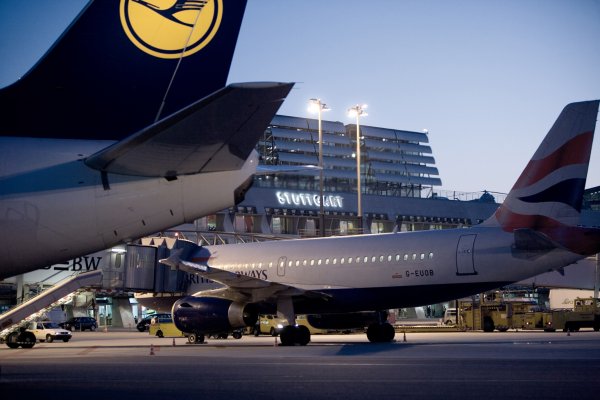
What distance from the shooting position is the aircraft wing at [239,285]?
→ 24234 millimetres

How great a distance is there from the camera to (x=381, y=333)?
2753cm

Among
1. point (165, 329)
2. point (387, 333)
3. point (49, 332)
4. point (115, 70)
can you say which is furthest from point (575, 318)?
point (115, 70)

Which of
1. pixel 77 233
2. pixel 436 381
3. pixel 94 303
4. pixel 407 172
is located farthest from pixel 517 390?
pixel 407 172

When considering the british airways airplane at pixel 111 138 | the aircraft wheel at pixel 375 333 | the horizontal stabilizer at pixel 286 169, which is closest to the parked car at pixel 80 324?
the aircraft wheel at pixel 375 333

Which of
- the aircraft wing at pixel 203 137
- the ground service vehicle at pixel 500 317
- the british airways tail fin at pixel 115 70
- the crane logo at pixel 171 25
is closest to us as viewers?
the aircraft wing at pixel 203 137

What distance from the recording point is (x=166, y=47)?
34.7 ft

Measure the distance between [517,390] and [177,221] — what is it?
4883 mm

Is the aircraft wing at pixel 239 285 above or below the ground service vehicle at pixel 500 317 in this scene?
above

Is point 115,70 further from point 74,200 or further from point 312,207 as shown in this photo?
point 312,207

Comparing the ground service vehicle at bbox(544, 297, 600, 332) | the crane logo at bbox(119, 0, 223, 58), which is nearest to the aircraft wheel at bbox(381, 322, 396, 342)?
the ground service vehicle at bbox(544, 297, 600, 332)

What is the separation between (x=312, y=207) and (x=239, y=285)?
48.8 m

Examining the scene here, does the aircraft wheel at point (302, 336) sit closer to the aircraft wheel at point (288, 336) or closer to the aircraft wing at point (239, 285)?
the aircraft wheel at point (288, 336)

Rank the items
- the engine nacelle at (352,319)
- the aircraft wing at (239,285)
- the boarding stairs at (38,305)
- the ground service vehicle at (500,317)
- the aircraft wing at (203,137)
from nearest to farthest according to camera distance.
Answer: the aircraft wing at (203,137) < the aircraft wing at (239,285) < the engine nacelle at (352,319) < the boarding stairs at (38,305) < the ground service vehicle at (500,317)

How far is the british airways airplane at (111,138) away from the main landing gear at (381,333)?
18.0m
